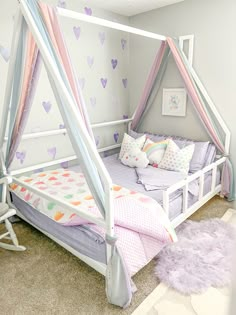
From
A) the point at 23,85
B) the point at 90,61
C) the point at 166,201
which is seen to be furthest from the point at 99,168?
the point at 90,61

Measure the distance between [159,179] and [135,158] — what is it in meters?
0.53

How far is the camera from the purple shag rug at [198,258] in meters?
1.83

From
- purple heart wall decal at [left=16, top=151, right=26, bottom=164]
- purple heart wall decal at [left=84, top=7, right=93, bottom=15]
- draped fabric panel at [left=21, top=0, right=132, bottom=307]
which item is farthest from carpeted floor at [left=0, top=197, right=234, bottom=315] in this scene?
A: purple heart wall decal at [left=84, top=7, right=93, bottom=15]

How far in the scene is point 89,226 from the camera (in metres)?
1.82

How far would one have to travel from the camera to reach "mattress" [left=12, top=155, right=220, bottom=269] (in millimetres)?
1753

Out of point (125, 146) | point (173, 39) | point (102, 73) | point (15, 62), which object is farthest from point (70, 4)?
point (125, 146)

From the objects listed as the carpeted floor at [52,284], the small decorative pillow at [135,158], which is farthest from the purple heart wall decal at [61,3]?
the carpeted floor at [52,284]

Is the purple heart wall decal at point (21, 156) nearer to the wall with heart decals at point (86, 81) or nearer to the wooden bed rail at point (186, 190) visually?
the wall with heart decals at point (86, 81)

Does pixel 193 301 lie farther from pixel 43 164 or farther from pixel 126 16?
pixel 126 16

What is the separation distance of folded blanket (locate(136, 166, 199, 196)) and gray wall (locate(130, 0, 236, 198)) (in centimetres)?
81

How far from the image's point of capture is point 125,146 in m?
3.26

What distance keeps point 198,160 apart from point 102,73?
5.55 feet

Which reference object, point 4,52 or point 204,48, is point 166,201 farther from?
point 4,52

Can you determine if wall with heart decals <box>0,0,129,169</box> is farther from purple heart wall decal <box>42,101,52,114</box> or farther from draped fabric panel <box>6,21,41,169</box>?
draped fabric panel <box>6,21,41,169</box>
